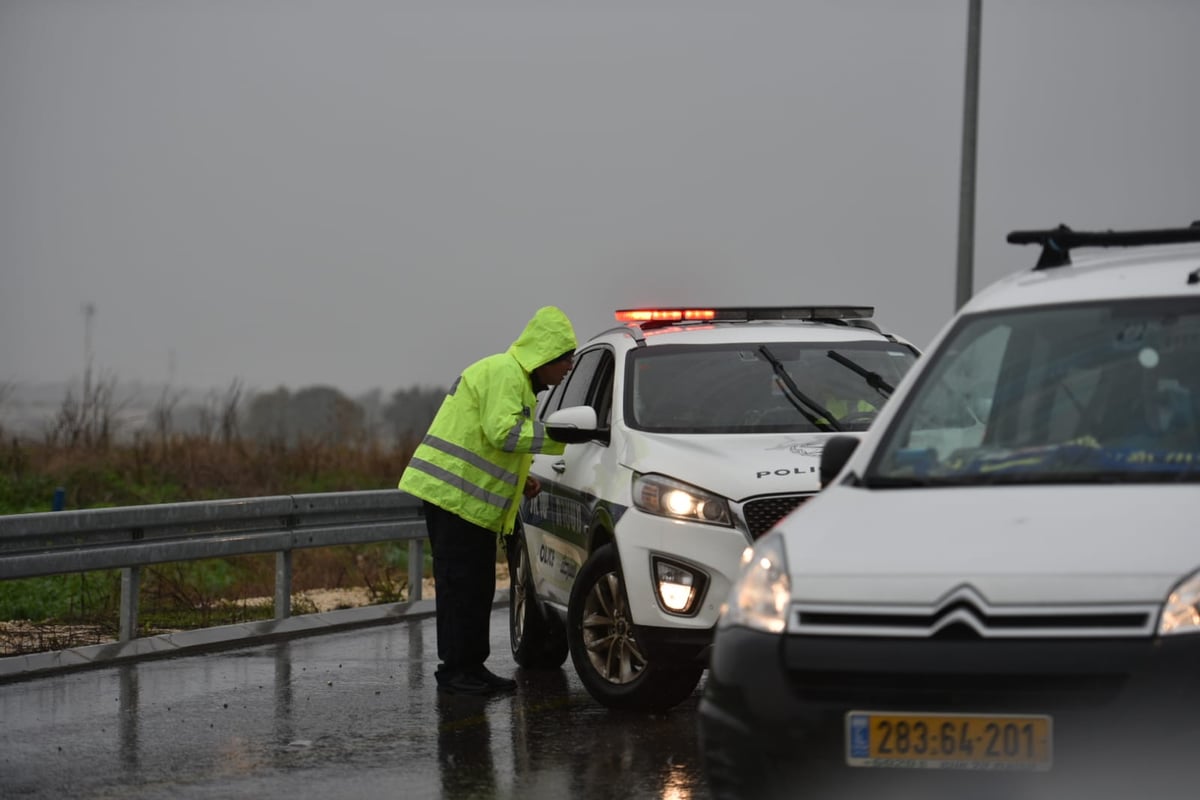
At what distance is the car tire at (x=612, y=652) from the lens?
9164mm

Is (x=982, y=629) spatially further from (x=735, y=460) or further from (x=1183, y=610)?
(x=735, y=460)

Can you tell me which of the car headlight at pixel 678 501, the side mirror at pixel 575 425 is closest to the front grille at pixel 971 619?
the car headlight at pixel 678 501

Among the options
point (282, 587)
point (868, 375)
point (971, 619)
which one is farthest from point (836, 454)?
point (282, 587)

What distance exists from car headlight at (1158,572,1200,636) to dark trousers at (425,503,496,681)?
5.64m

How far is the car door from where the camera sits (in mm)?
9977

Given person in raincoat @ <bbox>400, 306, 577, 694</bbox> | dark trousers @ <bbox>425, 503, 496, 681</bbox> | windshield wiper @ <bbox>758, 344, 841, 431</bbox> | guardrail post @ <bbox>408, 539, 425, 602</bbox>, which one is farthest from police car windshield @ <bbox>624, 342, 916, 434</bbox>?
guardrail post @ <bbox>408, 539, 425, 602</bbox>

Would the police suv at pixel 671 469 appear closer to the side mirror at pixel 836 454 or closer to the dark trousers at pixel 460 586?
the dark trousers at pixel 460 586

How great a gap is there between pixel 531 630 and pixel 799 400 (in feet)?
7.94

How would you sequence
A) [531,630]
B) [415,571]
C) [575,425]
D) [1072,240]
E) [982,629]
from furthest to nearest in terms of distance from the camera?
[415,571] → [531,630] → [575,425] → [1072,240] → [982,629]

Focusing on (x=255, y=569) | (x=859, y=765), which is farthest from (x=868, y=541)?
(x=255, y=569)

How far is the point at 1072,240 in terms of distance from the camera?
22.6ft

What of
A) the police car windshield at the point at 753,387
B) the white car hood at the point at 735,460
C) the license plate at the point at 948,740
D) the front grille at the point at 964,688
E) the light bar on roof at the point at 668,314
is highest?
the light bar on roof at the point at 668,314

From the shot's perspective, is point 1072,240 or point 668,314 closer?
point 1072,240

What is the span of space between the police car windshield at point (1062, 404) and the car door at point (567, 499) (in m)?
3.33
